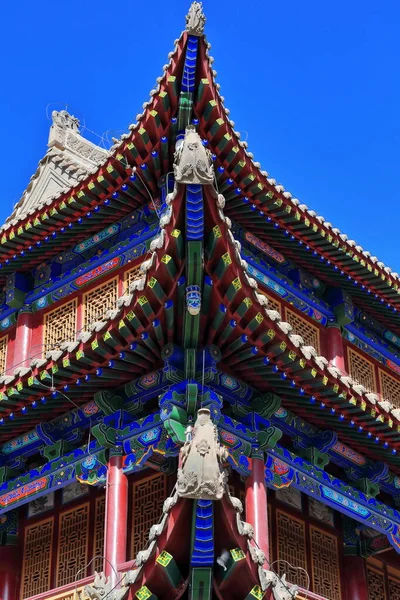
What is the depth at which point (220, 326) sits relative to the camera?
53.5 ft

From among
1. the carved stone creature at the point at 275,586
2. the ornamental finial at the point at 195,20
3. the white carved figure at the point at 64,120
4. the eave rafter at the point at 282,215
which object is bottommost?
the carved stone creature at the point at 275,586

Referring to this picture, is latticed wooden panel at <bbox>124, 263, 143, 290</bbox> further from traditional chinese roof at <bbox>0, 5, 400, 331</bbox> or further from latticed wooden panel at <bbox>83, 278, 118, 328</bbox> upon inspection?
traditional chinese roof at <bbox>0, 5, 400, 331</bbox>

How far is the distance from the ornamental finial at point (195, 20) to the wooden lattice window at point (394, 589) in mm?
9345

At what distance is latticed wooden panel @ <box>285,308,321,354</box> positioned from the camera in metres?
21.0

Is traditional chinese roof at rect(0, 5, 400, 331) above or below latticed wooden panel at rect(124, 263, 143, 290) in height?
above

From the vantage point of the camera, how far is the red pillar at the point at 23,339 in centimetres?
2073

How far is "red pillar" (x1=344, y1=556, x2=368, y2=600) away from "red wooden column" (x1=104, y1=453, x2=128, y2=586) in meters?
4.41

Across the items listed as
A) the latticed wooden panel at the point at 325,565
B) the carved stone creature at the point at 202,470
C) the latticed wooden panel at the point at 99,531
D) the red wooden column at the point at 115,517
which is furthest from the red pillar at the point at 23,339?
the carved stone creature at the point at 202,470

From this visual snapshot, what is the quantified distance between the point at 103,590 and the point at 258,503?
270 centimetres

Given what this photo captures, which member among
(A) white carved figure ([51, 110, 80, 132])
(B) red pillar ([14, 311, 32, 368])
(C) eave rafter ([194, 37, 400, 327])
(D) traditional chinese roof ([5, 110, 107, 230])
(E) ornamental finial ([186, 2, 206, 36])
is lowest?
(B) red pillar ([14, 311, 32, 368])

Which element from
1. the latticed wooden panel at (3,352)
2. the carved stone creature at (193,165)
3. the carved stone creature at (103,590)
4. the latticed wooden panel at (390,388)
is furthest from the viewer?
the latticed wooden panel at (390,388)

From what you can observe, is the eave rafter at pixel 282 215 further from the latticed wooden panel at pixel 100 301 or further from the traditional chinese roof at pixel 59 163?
the traditional chinese roof at pixel 59 163

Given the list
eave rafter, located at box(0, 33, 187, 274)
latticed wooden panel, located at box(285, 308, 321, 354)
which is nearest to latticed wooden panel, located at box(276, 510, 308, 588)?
latticed wooden panel, located at box(285, 308, 321, 354)

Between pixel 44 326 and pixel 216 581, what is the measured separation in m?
7.99
